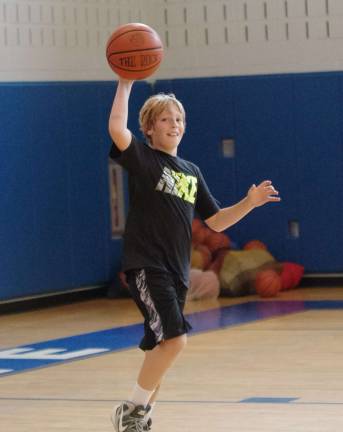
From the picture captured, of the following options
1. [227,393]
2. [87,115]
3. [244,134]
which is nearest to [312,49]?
[244,134]

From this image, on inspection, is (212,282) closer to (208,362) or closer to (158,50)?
(208,362)

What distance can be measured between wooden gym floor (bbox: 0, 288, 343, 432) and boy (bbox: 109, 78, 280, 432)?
49cm

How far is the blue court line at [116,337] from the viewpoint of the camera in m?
7.85

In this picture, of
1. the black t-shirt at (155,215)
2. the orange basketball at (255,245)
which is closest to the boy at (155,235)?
the black t-shirt at (155,215)

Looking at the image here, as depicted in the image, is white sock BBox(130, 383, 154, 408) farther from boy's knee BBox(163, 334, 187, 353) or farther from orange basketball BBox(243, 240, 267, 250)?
orange basketball BBox(243, 240, 267, 250)

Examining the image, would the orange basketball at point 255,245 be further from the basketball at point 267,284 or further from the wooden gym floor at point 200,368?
the wooden gym floor at point 200,368

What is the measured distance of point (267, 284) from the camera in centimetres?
1098

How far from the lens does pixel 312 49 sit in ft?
38.4

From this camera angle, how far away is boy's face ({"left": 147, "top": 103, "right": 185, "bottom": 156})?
520cm

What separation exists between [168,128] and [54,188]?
6022 millimetres

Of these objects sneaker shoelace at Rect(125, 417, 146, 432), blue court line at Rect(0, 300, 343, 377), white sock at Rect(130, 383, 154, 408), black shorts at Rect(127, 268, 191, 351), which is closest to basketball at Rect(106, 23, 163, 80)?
black shorts at Rect(127, 268, 191, 351)

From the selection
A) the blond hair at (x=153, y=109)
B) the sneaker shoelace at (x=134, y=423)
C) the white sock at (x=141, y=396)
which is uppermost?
the blond hair at (x=153, y=109)

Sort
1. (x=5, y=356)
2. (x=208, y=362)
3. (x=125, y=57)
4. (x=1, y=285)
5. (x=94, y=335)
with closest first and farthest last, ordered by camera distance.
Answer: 1. (x=125, y=57)
2. (x=208, y=362)
3. (x=5, y=356)
4. (x=94, y=335)
5. (x=1, y=285)

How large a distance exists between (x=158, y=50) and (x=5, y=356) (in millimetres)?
3042
